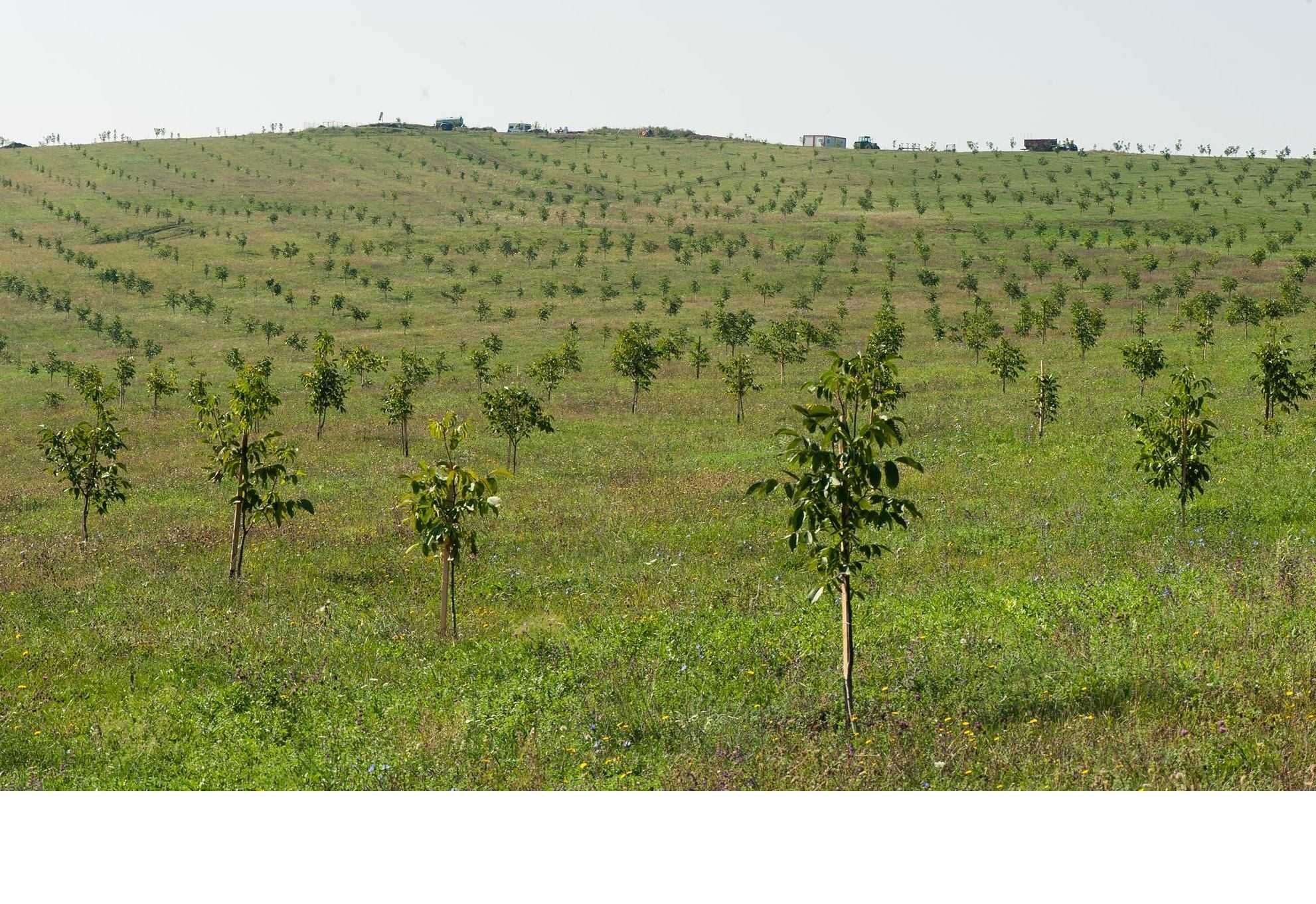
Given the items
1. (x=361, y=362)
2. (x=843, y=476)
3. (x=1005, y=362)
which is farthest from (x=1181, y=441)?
(x=361, y=362)

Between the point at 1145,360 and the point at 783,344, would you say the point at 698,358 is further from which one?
the point at 1145,360

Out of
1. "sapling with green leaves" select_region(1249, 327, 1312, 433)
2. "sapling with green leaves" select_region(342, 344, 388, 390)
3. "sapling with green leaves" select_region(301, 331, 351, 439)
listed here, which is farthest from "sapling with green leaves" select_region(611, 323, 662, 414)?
"sapling with green leaves" select_region(1249, 327, 1312, 433)

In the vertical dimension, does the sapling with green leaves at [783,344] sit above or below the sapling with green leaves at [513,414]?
above

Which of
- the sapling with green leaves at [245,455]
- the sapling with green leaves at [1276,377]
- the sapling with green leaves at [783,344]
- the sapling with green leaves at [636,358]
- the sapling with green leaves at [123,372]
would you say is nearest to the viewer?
the sapling with green leaves at [245,455]

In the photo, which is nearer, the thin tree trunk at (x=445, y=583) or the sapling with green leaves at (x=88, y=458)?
the thin tree trunk at (x=445, y=583)

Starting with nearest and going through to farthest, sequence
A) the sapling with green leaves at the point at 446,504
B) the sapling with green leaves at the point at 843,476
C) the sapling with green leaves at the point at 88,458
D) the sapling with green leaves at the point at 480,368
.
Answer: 1. the sapling with green leaves at the point at 843,476
2. the sapling with green leaves at the point at 446,504
3. the sapling with green leaves at the point at 88,458
4. the sapling with green leaves at the point at 480,368

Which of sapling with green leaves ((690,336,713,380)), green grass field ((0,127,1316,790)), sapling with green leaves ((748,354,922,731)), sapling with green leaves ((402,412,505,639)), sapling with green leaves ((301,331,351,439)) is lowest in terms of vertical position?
green grass field ((0,127,1316,790))

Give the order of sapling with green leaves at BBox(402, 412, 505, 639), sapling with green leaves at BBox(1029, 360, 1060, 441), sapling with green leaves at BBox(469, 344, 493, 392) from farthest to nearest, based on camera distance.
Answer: sapling with green leaves at BBox(469, 344, 493, 392) → sapling with green leaves at BBox(1029, 360, 1060, 441) → sapling with green leaves at BBox(402, 412, 505, 639)

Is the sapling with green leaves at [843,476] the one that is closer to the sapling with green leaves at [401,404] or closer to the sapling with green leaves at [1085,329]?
the sapling with green leaves at [401,404]

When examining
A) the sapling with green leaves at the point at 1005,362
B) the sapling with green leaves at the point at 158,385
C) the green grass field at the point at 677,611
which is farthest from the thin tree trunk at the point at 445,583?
the sapling with green leaves at the point at 158,385

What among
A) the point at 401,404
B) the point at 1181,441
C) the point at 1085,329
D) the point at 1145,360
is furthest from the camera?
the point at 1085,329

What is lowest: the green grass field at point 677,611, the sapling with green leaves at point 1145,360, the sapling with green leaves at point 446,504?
the green grass field at point 677,611

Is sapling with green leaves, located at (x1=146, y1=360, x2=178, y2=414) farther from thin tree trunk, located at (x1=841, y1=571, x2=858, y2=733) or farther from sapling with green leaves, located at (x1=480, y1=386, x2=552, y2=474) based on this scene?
thin tree trunk, located at (x1=841, y1=571, x2=858, y2=733)

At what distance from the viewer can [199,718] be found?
37.7 ft
